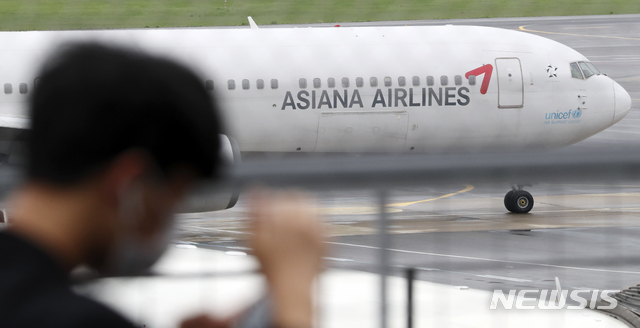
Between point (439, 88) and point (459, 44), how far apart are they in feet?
3.67

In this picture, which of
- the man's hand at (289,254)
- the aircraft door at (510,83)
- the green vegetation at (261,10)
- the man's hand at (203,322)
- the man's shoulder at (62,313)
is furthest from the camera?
the green vegetation at (261,10)

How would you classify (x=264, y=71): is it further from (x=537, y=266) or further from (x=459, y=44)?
(x=537, y=266)

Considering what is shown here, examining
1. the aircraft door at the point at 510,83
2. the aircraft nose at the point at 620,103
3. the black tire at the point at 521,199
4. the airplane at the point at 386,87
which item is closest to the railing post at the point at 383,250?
the black tire at the point at 521,199

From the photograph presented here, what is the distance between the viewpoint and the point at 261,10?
5956cm

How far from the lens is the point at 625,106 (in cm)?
1877

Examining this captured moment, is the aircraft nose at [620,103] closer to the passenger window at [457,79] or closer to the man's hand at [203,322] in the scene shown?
the passenger window at [457,79]

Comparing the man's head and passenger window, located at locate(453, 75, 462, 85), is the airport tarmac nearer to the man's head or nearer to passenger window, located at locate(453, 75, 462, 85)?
the man's head

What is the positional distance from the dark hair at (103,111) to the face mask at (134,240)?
0.25 ft

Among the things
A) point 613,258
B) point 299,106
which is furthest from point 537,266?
point 299,106

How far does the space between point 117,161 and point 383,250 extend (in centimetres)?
135

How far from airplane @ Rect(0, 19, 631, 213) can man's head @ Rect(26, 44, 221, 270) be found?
52.5 ft

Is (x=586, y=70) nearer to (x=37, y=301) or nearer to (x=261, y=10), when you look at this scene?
(x=37, y=301)

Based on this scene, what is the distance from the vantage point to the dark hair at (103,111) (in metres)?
1.49

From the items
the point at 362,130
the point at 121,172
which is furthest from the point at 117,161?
the point at 362,130
